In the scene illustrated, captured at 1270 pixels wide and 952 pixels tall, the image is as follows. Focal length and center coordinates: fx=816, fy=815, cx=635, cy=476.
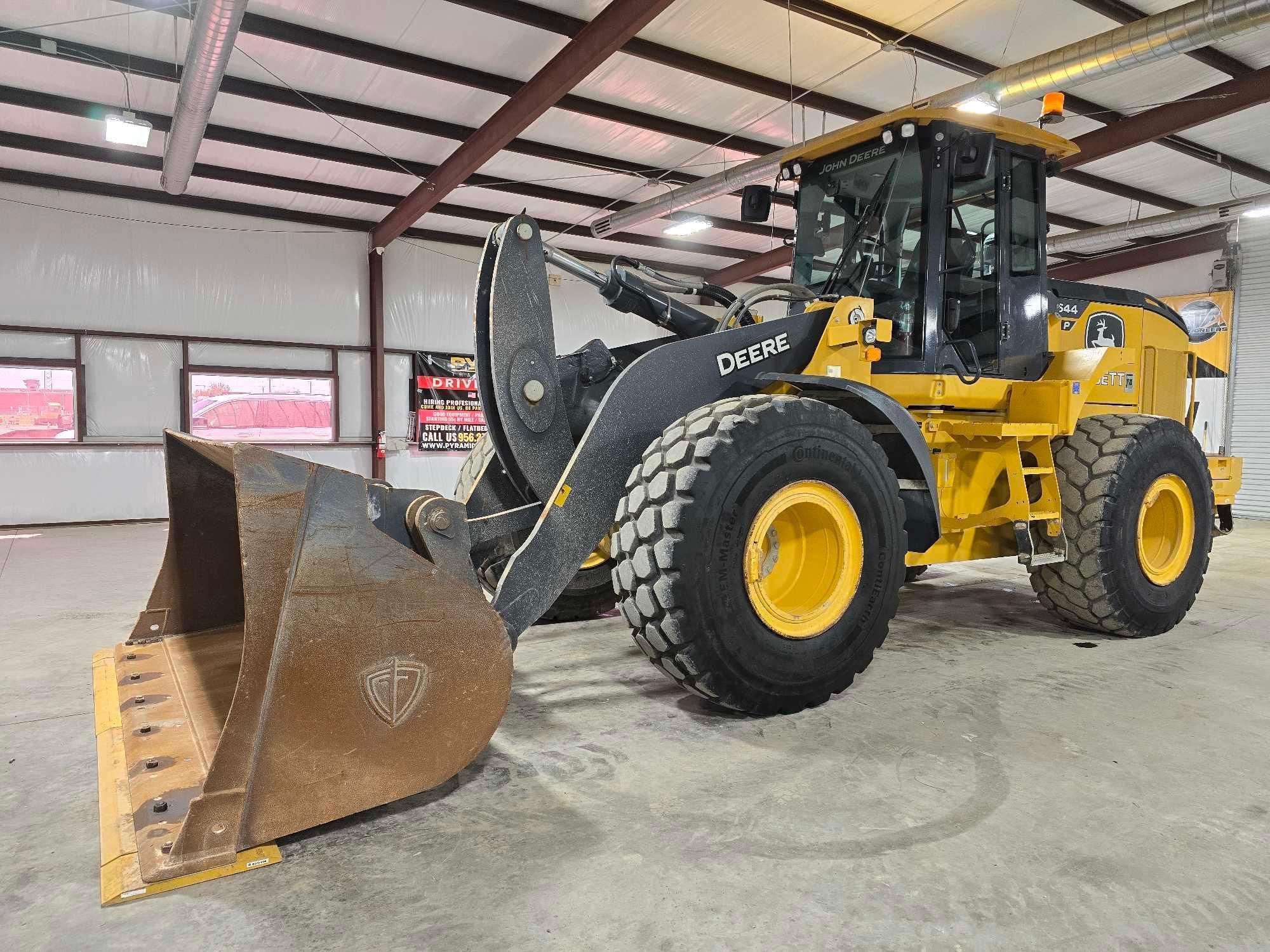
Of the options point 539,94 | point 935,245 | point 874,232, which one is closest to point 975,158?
point 935,245

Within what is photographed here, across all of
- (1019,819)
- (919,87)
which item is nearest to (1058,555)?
(1019,819)

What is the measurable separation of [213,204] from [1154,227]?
1472 cm

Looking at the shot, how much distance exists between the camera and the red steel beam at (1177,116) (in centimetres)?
881

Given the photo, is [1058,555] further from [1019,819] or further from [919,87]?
[919,87]

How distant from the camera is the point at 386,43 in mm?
8305

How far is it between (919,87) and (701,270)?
8811mm

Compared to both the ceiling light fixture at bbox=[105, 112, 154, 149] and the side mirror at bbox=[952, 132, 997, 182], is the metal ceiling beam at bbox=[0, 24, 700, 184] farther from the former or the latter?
the side mirror at bbox=[952, 132, 997, 182]

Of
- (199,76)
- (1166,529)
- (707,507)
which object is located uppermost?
(199,76)

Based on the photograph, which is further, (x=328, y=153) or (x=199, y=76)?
(x=328, y=153)

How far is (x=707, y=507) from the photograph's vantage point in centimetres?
292

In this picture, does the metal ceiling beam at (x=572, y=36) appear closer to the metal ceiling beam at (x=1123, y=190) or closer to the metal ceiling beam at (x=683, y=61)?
the metal ceiling beam at (x=683, y=61)

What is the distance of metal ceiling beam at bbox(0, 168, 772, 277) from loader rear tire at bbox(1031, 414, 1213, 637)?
1189 centimetres

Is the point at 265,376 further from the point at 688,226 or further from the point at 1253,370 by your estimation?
the point at 1253,370

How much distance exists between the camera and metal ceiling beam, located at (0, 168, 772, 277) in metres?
11.2
